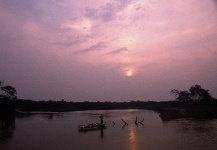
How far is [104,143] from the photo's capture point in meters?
31.8

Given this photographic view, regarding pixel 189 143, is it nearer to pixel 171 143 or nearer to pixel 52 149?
pixel 171 143

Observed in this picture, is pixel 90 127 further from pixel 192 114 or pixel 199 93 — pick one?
pixel 199 93

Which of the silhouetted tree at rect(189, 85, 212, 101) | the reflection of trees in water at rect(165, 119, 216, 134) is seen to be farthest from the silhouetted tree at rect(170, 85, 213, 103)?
the reflection of trees in water at rect(165, 119, 216, 134)

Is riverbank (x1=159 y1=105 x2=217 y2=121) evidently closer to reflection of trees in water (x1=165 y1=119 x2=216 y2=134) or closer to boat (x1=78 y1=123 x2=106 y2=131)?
reflection of trees in water (x1=165 y1=119 x2=216 y2=134)

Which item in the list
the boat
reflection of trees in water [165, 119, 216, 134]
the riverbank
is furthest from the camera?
the riverbank

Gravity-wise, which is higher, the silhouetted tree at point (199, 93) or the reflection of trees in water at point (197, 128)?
the silhouetted tree at point (199, 93)

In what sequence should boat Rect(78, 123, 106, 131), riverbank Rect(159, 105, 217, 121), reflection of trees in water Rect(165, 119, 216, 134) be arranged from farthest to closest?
riverbank Rect(159, 105, 217, 121), boat Rect(78, 123, 106, 131), reflection of trees in water Rect(165, 119, 216, 134)

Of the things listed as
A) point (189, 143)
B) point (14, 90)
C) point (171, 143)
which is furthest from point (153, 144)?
point (14, 90)

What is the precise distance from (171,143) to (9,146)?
19.9 metres

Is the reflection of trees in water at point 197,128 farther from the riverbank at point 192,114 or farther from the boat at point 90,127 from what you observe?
the boat at point 90,127

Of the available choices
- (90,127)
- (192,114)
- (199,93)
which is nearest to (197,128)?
(90,127)

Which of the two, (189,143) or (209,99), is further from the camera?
(209,99)

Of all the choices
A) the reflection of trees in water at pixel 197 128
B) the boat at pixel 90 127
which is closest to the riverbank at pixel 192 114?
the reflection of trees in water at pixel 197 128

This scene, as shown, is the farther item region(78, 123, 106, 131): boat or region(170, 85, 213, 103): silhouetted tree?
region(170, 85, 213, 103): silhouetted tree
